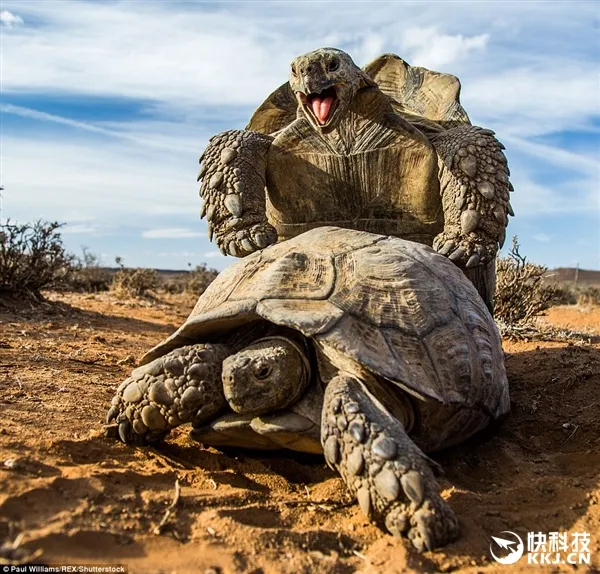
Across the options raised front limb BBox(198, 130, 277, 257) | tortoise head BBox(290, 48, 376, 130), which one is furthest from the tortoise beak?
raised front limb BBox(198, 130, 277, 257)

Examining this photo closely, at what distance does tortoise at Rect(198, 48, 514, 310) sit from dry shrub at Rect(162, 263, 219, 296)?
1130 centimetres

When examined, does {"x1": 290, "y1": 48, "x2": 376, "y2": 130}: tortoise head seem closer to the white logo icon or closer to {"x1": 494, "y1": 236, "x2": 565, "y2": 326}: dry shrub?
the white logo icon

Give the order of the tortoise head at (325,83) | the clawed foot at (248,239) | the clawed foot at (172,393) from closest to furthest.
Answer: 1. the clawed foot at (172,393)
2. the tortoise head at (325,83)
3. the clawed foot at (248,239)

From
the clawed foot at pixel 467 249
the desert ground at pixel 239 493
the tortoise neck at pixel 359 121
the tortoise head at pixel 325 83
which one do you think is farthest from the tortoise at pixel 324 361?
the tortoise neck at pixel 359 121

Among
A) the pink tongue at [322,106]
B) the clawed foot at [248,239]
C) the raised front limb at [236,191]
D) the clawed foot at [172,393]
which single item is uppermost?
the pink tongue at [322,106]

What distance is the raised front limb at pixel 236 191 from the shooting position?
13.4ft

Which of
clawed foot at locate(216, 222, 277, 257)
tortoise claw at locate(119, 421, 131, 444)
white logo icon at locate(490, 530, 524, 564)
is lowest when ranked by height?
white logo icon at locate(490, 530, 524, 564)

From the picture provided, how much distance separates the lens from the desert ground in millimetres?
1970

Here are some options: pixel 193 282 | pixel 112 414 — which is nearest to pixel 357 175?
pixel 112 414

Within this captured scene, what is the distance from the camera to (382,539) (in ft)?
7.09

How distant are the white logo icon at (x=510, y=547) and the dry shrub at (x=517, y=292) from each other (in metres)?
4.83

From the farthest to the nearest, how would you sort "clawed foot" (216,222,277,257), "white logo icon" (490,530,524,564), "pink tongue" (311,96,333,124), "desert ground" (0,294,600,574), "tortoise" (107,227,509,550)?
"clawed foot" (216,222,277,257), "pink tongue" (311,96,333,124), "tortoise" (107,227,509,550), "white logo icon" (490,530,524,564), "desert ground" (0,294,600,574)

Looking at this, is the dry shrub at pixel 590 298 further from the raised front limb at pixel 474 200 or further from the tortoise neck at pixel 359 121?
the tortoise neck at pixel 359 121

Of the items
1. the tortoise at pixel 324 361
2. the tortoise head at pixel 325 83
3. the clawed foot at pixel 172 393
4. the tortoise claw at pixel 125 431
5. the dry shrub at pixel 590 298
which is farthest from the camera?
the dry shrub at pixel 590 298
